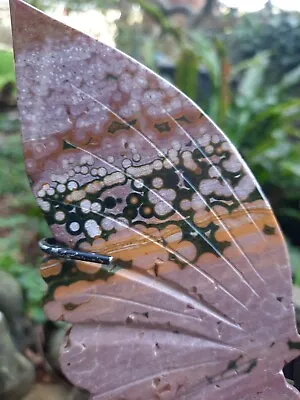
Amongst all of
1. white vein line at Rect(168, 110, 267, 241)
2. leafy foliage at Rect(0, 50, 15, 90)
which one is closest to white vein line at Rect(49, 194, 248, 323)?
white vein line at Rect(168, 110, 267, 241)

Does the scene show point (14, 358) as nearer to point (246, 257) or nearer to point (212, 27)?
point (246, 257)

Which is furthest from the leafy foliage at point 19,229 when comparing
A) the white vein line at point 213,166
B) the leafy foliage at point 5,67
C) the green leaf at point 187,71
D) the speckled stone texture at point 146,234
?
the white vein line at point 213,166

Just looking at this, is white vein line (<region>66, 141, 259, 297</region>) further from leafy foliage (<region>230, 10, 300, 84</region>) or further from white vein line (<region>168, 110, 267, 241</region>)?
leafy foliage (<region>230, 10, 300, 84</region>)

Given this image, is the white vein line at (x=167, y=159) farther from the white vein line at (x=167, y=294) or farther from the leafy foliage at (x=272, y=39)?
the leafy foliage at (x=272, y=39)

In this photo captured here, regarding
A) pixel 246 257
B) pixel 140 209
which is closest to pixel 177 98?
pixel 140 209

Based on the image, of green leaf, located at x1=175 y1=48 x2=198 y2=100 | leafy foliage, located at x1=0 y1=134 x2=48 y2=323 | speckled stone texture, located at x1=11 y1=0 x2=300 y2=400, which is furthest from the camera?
green leaf, located at x1=175 y1=48 x2=198 y2=100

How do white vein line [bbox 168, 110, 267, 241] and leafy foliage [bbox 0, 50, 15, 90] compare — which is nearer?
white vein line [bbox 168, 110, 267, 241]

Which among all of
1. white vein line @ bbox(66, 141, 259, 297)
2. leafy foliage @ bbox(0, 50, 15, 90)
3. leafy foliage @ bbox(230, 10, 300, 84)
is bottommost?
white vein line @ bbox(66, 141, 259, 297)

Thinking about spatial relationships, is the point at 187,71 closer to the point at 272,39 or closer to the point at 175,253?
the point at 272,39

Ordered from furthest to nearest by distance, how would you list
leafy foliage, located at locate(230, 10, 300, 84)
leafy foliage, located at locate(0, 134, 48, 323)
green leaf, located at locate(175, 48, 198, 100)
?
leafy foliage, located at locate(230, 10, 300, 84)
green leaf, located at locate(175, 48, 198, 100)
leafy foliage, located at locate(0, 134, 48, 323)
